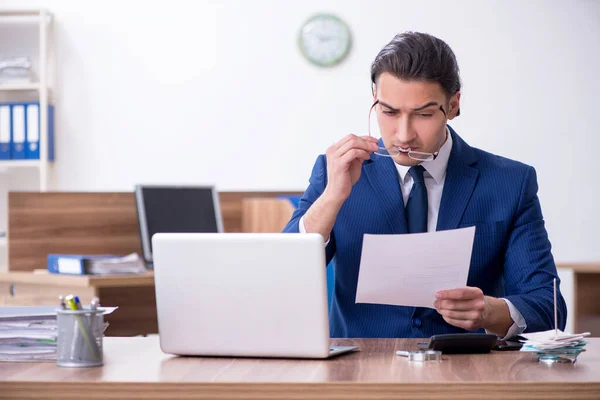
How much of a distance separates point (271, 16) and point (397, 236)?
12.8 feet

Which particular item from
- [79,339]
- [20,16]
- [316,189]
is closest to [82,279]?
[316,189]

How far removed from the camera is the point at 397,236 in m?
1.40

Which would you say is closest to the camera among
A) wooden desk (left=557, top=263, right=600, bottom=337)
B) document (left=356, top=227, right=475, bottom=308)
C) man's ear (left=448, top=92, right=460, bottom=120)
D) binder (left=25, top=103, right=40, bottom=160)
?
document (left=356, top=227, right=475, bottom=308)

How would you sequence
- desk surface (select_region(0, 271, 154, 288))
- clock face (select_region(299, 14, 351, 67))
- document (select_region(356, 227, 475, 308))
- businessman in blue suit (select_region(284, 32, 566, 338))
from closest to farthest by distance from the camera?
document (select_region(356, 227, 475, 308)), businessman in blue suit (select_region(284, 32, 566, 338)), desk surface (select_region(0, 271, 154, 288)), clock face (select_region(299, 14, 351, 67))

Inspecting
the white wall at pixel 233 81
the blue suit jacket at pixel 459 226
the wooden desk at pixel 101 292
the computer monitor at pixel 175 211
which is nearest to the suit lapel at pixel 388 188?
the blue suit jacket at pixel 459 226

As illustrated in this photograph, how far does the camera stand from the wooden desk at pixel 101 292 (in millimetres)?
2865

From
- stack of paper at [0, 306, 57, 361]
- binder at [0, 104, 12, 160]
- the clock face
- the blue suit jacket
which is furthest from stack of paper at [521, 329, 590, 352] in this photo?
binder at [0, 104, 12, 160]

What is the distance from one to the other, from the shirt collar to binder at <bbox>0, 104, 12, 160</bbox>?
3493mm

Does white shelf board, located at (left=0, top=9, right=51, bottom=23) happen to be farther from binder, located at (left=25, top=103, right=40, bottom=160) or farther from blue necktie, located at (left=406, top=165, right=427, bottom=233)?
blue necktie, located at (left=406, top=165, right=427, bottom=233)

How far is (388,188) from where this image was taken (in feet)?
5.84

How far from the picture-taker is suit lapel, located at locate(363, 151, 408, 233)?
1.76 metres

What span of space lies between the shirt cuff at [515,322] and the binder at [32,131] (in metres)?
3.86

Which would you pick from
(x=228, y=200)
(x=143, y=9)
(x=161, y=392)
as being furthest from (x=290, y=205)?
(x=143, y=9)

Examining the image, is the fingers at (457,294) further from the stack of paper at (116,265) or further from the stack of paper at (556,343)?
the stack of paper at (116,265)
